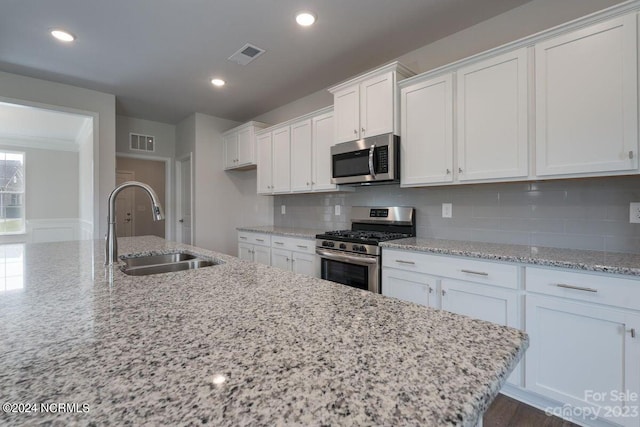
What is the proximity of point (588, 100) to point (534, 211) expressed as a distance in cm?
Answer: 74

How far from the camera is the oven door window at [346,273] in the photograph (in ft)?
8.08

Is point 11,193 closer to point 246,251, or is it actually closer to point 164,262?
point 246,251

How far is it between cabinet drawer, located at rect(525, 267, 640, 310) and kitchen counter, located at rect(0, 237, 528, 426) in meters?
1.22

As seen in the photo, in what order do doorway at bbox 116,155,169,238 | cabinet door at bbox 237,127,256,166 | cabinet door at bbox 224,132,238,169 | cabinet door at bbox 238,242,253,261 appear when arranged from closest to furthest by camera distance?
cabinet door at bbox 238,242,253,261, cabinet door at bbox 237,127,256,166, cabinet door at bbox 224,132,238,169, doorway at bbox 116,155,169,238

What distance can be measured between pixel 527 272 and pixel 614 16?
1.42 metres

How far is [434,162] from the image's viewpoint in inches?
91.3

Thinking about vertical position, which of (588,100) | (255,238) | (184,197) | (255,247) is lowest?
(255,247)

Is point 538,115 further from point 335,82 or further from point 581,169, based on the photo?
point 335,82

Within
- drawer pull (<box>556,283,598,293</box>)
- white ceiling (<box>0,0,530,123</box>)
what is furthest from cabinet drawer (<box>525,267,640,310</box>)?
white ceiling (<box>0,0,530,123</box>)

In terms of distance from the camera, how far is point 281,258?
3.39m

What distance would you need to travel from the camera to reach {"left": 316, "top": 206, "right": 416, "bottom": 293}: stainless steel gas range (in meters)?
2.41

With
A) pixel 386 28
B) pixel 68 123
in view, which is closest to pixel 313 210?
pixel 386 28

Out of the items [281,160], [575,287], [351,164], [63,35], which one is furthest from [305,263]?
[63,35]

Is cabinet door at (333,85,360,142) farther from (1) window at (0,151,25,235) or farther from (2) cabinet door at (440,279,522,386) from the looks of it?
(1) window at (0,151,25,235)
